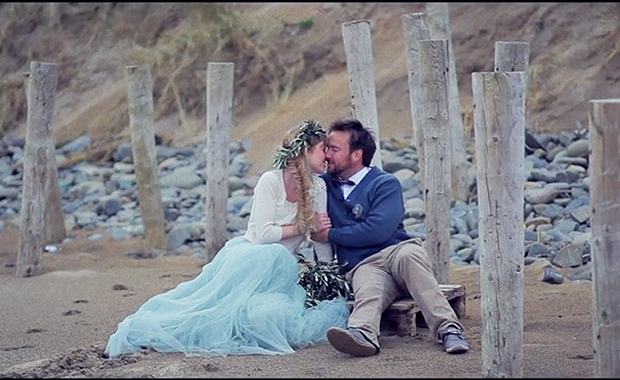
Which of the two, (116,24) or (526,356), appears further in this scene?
(116,24)

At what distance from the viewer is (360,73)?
9203 millimetres

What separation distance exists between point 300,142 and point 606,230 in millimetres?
2355

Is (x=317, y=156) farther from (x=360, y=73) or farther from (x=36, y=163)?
(x=36, y=163)

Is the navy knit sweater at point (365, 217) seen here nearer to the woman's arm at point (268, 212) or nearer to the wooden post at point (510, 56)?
the woman's arm at point (268, 212)

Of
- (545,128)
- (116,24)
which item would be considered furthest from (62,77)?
(545,128)

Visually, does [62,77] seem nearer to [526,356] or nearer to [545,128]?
[545,128]

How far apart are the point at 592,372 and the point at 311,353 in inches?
65.8

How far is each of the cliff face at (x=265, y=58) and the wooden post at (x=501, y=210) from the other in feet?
35.2

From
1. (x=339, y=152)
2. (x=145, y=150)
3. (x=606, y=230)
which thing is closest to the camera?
(x=606, y=230)

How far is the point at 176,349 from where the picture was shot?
694 cm

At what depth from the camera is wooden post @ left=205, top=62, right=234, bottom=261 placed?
11.3 meters

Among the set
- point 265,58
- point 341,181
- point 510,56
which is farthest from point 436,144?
point 265,58

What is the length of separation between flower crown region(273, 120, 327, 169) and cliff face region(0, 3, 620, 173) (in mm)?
9408

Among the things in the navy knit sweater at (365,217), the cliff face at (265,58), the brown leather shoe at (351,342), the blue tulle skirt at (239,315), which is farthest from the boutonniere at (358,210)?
the cliff face at (265,58)
